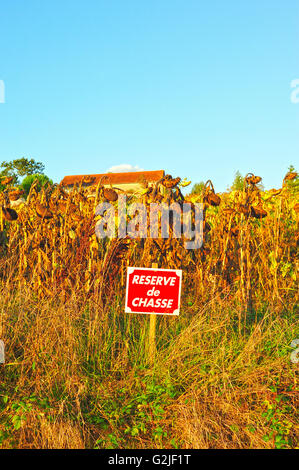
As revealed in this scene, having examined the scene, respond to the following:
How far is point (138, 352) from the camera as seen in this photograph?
372 centimetres

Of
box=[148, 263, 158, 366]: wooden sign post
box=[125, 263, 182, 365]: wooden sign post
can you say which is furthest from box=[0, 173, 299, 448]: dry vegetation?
box=[125, 263, 182, 365]: wooden sign post

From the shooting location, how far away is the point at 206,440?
2.83 meters

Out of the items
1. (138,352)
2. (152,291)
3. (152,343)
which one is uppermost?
(152,291)

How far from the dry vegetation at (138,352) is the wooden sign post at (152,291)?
0.98ft

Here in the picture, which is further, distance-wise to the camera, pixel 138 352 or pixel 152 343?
pixel 138 352

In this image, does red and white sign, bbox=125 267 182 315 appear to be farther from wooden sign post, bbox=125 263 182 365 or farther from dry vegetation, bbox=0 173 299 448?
dry vegetation, bbox=0 173 299 448

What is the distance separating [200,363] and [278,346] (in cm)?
84

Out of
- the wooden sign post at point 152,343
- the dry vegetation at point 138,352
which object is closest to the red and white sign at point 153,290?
the wooden sign post at point 152,343

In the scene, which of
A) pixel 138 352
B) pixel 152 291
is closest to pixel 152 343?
pixel 138 352

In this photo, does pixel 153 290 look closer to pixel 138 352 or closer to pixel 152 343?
pixel 152 343

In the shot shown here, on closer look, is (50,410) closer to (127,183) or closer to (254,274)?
(254,274)

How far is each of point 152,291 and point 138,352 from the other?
23.3 inches

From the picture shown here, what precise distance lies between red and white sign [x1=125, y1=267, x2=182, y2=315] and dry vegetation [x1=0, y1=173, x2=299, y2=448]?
32cm
